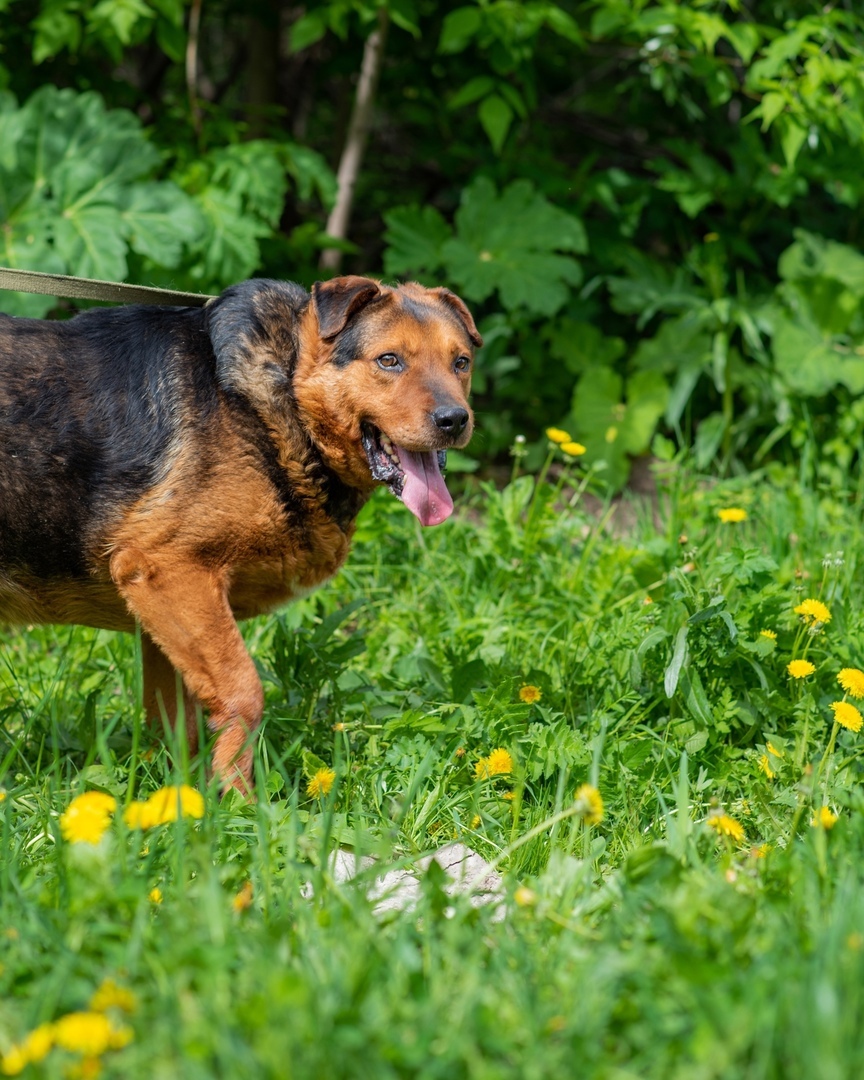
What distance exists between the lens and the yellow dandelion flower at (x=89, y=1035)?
1.80m

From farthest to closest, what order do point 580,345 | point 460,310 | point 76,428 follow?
point 580,345
point 460,310
point 76,428

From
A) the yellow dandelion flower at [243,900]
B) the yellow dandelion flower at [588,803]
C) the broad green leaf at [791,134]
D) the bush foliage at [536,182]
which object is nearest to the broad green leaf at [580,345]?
the bush foliage at [536,182]

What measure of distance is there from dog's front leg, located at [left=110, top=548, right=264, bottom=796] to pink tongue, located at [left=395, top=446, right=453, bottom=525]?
66 cm

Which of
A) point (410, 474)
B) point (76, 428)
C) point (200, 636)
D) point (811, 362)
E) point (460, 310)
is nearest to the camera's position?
point (200, 636)

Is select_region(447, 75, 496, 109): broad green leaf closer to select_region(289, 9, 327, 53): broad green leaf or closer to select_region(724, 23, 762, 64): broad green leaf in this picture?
select_region(289, 9, 327, 53): broad green leaf

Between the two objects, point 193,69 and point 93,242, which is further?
point 193,69

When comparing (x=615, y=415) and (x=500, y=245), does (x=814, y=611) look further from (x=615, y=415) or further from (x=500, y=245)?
(x=500, y=245)

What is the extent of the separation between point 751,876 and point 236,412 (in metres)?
2.00

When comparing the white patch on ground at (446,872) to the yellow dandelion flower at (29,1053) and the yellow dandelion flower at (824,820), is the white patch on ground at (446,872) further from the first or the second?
the yellow dandelion flower at (29,1053)

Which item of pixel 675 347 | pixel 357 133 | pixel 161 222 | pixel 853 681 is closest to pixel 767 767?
pixel 853 681

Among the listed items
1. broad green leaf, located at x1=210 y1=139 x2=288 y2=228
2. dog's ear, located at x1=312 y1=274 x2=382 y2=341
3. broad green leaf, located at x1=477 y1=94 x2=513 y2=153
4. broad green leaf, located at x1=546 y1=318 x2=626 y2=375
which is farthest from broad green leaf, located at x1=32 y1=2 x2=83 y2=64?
broad green leaf, located at x1=546 y1=318 x2=626 y2=375

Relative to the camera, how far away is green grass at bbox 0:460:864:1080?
6.13ft

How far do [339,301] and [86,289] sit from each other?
815 mm

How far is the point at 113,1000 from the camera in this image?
1899 millimetres
